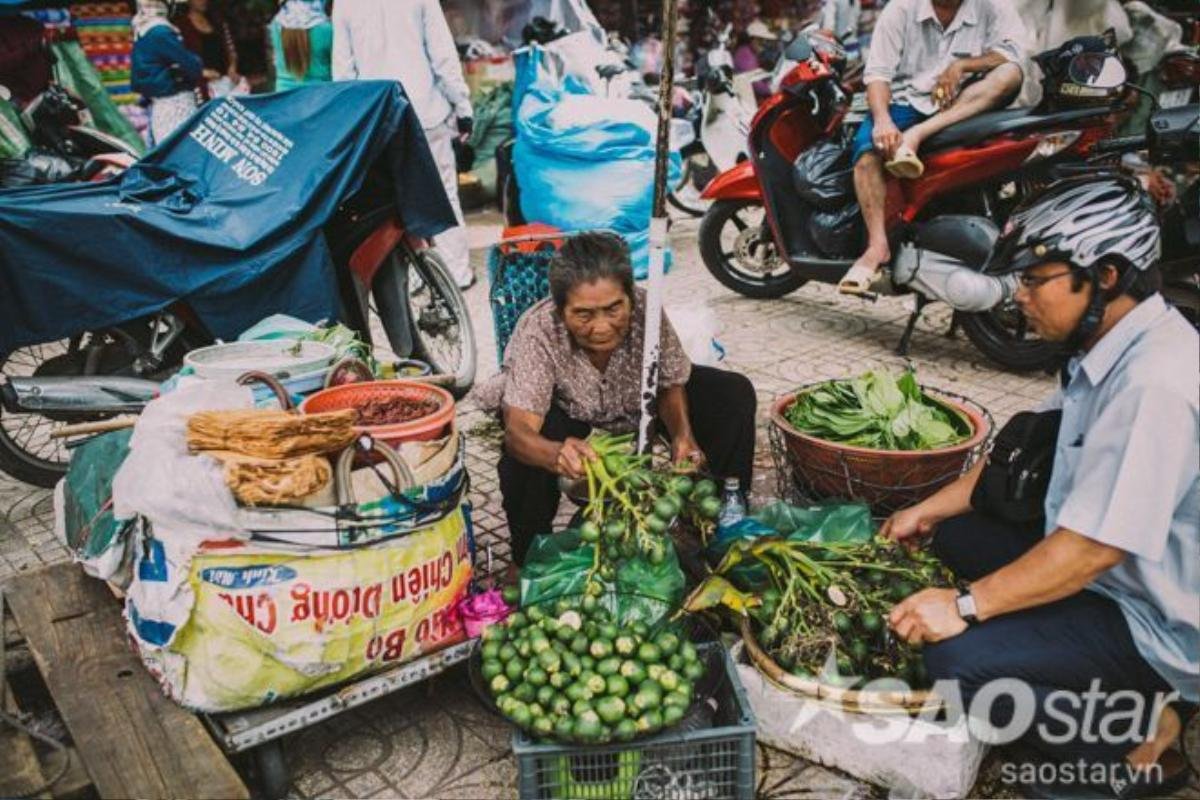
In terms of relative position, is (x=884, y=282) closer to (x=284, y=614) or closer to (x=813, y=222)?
(x=813, y=222)

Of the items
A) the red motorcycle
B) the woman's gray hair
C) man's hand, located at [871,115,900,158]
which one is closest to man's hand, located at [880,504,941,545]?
the woman's gray hair

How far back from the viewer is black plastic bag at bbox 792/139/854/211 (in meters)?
5.13

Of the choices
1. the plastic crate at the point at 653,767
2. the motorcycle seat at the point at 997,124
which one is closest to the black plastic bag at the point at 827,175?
the motorcycle seat at the point at 997,124

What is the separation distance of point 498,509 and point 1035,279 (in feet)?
7.57

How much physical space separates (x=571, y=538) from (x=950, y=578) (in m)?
1.04

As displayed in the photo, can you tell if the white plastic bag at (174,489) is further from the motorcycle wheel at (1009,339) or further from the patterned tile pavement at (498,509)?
the motorcycle wheel at (1009,339)

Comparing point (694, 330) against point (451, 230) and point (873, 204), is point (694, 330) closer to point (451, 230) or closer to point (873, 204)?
point (873, 204)

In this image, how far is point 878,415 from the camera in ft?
10.7

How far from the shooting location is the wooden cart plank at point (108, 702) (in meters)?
2.17

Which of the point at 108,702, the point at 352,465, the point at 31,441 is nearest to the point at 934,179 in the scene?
the point at 352,465

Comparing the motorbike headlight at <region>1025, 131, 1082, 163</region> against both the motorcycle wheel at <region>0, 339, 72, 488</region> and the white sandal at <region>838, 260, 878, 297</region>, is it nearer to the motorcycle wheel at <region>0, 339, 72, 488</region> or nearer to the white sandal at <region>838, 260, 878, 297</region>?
the white sandal at <region>838, 260, 878, 297</region>

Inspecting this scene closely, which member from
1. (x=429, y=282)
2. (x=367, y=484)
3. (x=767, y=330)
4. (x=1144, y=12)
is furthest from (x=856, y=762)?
(x=1144, y=12)

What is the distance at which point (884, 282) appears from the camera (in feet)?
17.4

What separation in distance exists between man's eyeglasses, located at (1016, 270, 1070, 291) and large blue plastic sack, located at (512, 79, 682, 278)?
4181mm
